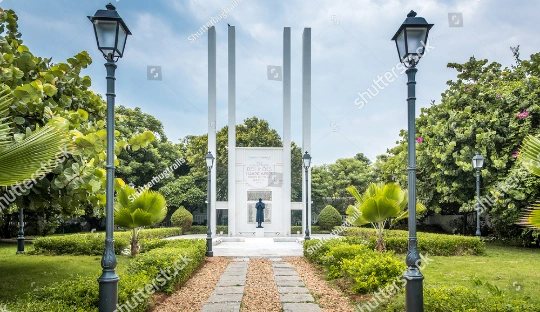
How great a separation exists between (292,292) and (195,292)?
1764 mm

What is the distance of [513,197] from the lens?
1405 cm

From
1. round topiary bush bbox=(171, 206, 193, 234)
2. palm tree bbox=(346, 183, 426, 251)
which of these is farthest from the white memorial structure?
palm tree bbox=(346, 183, 426, 251)

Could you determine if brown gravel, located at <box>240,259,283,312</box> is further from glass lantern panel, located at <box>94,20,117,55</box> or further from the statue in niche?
the statue in niche

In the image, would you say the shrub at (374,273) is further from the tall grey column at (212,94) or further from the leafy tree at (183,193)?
the leafy tree at (183,193)

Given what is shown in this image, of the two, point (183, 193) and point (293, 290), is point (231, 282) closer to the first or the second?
point (293, 290)

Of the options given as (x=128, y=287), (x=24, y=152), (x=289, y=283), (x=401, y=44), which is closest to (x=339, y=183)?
(x=289, y=283)

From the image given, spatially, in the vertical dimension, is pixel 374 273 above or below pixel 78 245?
above

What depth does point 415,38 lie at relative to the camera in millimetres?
5148

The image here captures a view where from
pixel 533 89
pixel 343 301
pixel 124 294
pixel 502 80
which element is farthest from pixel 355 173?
pixel 124 294

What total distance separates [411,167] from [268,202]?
18.2 metres

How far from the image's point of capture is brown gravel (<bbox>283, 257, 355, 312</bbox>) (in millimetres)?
6323

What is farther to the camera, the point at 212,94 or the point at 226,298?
the point at 212,94

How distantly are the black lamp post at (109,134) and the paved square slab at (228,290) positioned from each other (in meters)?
2.82

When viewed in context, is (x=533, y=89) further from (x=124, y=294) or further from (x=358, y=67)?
(x=124, y=294)
